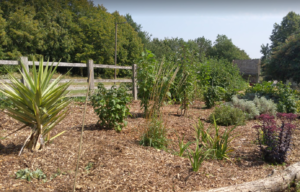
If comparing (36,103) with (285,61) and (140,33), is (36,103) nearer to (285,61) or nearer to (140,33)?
(285,61)

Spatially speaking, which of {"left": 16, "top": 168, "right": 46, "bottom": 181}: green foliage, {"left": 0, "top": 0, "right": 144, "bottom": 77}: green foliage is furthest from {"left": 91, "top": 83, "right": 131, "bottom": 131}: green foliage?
{"left": 0, "top": 0, "right": 144, "bottom": 77}: green foliage

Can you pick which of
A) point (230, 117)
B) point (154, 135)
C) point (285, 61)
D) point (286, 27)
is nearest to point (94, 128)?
point (154, 135)

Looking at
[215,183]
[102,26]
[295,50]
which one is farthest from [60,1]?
[215,183]

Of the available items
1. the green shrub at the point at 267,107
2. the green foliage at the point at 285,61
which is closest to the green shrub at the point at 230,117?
the green shrub at the point at 267,107

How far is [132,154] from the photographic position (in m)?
3.25

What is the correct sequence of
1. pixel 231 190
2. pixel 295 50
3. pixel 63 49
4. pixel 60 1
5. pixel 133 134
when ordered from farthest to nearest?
pixel 60 1 → pixel 63 49 → pixel 295 50 → pixel 133 134 → pixel 231 190

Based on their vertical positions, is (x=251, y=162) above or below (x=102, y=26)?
below

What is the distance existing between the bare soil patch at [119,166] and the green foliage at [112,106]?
0.31 m

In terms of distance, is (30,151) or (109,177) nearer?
(109,177)

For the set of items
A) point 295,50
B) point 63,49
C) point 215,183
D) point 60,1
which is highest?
point 60,1

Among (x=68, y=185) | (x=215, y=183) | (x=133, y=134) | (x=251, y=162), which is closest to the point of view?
(x=68, y=185)

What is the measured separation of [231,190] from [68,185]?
1.78 metres

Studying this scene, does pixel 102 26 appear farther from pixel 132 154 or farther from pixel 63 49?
pixel 132 154

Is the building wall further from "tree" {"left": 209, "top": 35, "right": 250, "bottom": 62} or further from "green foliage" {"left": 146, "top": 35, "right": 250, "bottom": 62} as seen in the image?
"tree" {"left": 209, "top": 35, "right": 250, "bottom": 62}
